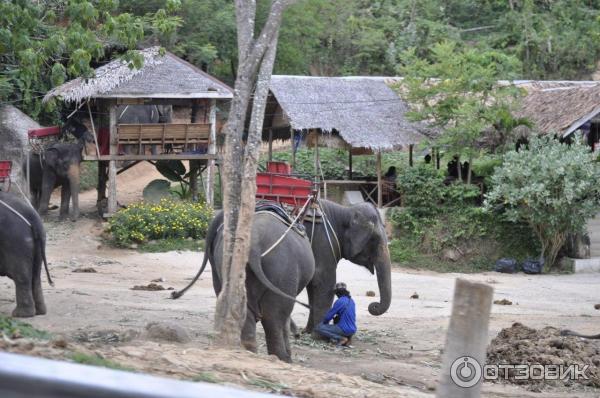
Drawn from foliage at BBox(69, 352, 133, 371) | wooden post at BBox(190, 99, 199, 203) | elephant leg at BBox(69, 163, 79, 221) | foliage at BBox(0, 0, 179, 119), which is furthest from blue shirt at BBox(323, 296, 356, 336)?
wooden post at BBox(190, 99, 199, 203)

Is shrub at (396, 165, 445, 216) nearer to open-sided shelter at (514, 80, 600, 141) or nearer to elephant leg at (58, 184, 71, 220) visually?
open-sided shelter at (514, 80, 600, 141)

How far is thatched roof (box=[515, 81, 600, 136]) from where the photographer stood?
22031 millimetres

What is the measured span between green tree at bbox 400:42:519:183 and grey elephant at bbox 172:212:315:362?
12.9 meters

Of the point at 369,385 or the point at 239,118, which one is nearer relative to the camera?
the point at 369,385

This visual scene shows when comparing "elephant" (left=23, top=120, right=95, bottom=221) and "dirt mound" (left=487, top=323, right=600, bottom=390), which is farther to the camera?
"elephant" (left=23, top=120, right=95, bottom=221)

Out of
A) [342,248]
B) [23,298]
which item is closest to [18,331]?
[23,298]

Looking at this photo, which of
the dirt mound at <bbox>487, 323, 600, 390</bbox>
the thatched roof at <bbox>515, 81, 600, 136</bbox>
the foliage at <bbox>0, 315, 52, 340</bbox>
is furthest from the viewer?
the thatched roof at <bbox>515, 81, 600, 136</bbox>

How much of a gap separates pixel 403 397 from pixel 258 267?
93.0 inches

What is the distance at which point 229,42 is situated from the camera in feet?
92.6

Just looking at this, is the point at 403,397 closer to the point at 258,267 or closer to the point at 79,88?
the point at 258,267

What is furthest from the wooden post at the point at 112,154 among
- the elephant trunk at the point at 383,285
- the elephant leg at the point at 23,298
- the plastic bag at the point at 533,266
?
the elephant trunk at the point at 383,285

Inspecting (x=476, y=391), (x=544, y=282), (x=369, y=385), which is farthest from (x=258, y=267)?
(x=544, y=282)

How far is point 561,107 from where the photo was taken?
23.3 m

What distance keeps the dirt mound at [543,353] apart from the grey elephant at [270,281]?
7.27 ft
